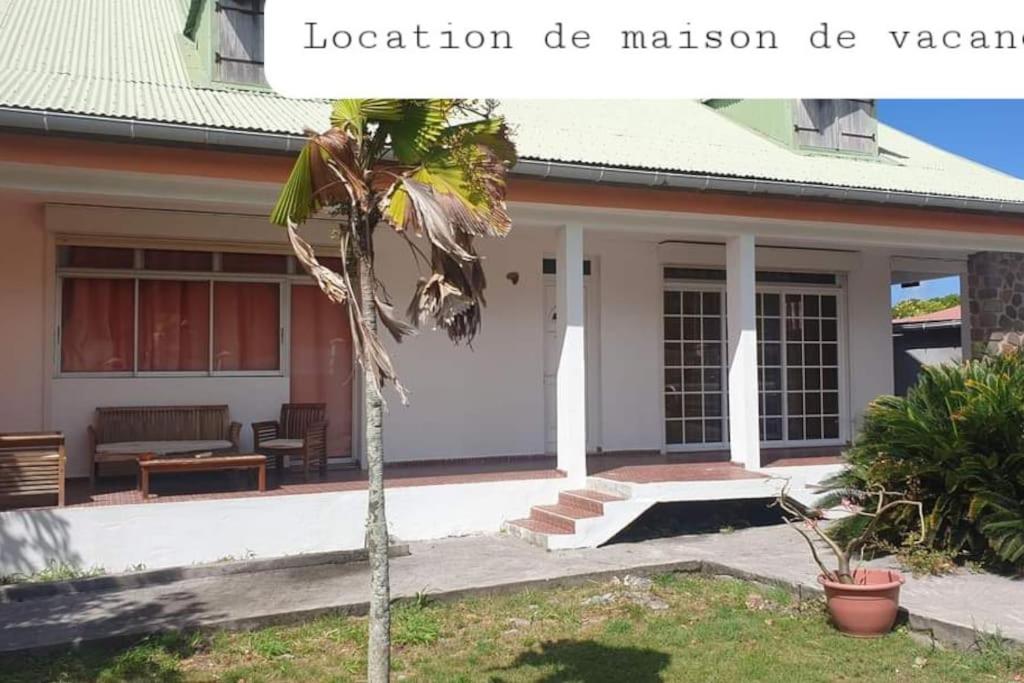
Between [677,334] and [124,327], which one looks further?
[677,334]

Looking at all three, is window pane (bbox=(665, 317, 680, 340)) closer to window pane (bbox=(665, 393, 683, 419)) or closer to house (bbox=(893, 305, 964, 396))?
window pane (bbox=(665, 393, 683, 419))

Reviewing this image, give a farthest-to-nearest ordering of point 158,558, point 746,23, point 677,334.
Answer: point 677,334 < point 158,558 < point 746,23

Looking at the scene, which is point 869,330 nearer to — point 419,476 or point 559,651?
point 419,476

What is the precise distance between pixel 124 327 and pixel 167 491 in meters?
1.84

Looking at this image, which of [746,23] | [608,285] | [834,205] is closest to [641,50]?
[746,23]

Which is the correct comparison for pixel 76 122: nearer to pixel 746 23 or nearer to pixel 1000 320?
pixel 746 23

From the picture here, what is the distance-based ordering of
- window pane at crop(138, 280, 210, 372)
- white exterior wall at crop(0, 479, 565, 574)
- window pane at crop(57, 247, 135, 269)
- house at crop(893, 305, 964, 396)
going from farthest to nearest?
house at crop(893, 305, 964, 396) < window pane at crop(138, 280, 210, 372) < window pane at crop(57, 247, 135, 269) < white exterior wall at crop(0, 479, 565, 574)

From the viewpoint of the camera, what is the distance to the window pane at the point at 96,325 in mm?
8484

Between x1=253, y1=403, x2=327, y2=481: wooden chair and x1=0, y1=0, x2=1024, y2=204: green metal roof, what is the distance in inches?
118

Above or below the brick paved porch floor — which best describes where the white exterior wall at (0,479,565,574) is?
below

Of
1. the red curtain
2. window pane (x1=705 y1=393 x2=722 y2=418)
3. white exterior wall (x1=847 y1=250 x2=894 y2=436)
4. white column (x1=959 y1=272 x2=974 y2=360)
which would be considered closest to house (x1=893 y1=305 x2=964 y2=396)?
white column (x1=959 y1=272 x2=974 y2=360)

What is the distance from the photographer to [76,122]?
6.19m

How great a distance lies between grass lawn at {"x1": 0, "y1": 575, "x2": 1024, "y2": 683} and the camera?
471cm

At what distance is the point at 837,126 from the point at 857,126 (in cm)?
36
